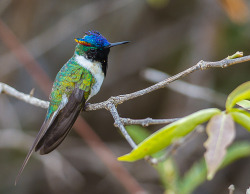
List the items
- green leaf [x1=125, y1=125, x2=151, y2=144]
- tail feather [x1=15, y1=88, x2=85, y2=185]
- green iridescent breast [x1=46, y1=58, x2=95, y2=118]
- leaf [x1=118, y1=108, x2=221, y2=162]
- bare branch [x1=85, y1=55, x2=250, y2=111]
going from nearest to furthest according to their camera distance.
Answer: leaf [x1=118, y1=108, x2=221, y2=162], bare branch [x1=85, y1=55, x2=250, y2=111], tail feather [x1=15, y1=88, x2=85, y2=185], green leaf [x1=125, y1=125, x2=151, y2=144], green iridescent breast [x1=46, y1=58, x2=95, y2=118]

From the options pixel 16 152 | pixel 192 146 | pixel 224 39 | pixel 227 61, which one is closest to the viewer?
pixel 227 61

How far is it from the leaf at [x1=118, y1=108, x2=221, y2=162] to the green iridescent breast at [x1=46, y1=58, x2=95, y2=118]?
1.42 m

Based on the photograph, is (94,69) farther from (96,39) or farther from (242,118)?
(242,118)

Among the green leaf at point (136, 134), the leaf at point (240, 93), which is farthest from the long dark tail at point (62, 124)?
the leaf at point (240, 93)

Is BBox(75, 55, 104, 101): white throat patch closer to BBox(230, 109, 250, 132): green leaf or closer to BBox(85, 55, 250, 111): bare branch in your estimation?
BBox(85, 55, 250, 111): bare branch

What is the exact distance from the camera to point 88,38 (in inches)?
106

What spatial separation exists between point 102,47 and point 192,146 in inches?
52.9

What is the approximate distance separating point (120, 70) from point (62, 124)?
2159 mm

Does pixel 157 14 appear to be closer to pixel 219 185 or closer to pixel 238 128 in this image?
pixel 238 128

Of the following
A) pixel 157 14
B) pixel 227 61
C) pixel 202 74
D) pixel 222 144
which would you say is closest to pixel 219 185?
pixel 202 74

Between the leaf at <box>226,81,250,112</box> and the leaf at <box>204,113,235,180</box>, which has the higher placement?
the leaf at <box>226,81,250,112</box>

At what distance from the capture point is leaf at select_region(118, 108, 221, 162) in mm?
986

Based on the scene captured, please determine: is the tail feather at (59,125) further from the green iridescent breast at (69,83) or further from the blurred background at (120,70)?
the blurred background at (120,70)

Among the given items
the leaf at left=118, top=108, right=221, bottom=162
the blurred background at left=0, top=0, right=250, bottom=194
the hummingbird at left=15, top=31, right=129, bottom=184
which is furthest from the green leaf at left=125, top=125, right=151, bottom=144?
the leaf at left=118, top=108, right=221, bottom=162
